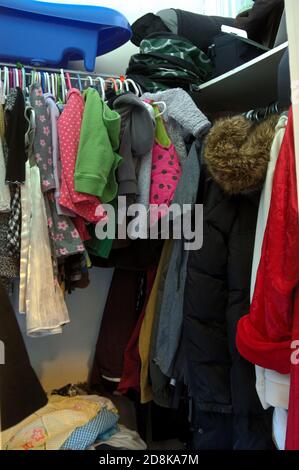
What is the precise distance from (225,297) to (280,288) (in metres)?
0.28

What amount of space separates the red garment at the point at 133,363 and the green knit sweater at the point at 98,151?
462 mm

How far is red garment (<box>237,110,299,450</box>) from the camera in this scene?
76 centimetres

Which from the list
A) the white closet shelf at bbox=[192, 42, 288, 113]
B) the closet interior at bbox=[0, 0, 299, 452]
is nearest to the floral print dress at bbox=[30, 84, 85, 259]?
the closet interior at bbox=[0, 0, 299, 452]

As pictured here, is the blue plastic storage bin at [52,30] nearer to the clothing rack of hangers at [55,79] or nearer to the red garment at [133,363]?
the clothing rack of hangers at [55,79]

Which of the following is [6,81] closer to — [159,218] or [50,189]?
[50,189]

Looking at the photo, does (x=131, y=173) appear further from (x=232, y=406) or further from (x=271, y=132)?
(x=232, y=406)

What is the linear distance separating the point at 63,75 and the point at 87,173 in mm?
436

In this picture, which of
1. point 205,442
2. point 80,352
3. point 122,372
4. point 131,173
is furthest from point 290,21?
point 80,352

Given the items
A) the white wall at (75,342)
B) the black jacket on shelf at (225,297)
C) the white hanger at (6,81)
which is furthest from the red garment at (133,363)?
the white hanger at (6,81)

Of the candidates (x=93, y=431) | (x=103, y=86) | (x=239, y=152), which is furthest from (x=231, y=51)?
(x=93, y=431)

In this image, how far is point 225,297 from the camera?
1.03 metres

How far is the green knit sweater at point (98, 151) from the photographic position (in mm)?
1061

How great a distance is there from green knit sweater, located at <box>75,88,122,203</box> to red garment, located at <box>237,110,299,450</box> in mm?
478

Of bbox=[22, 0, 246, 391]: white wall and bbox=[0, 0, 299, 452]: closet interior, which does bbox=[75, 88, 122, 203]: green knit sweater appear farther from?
bbox=[22, 0, 246, 391]: white wall
